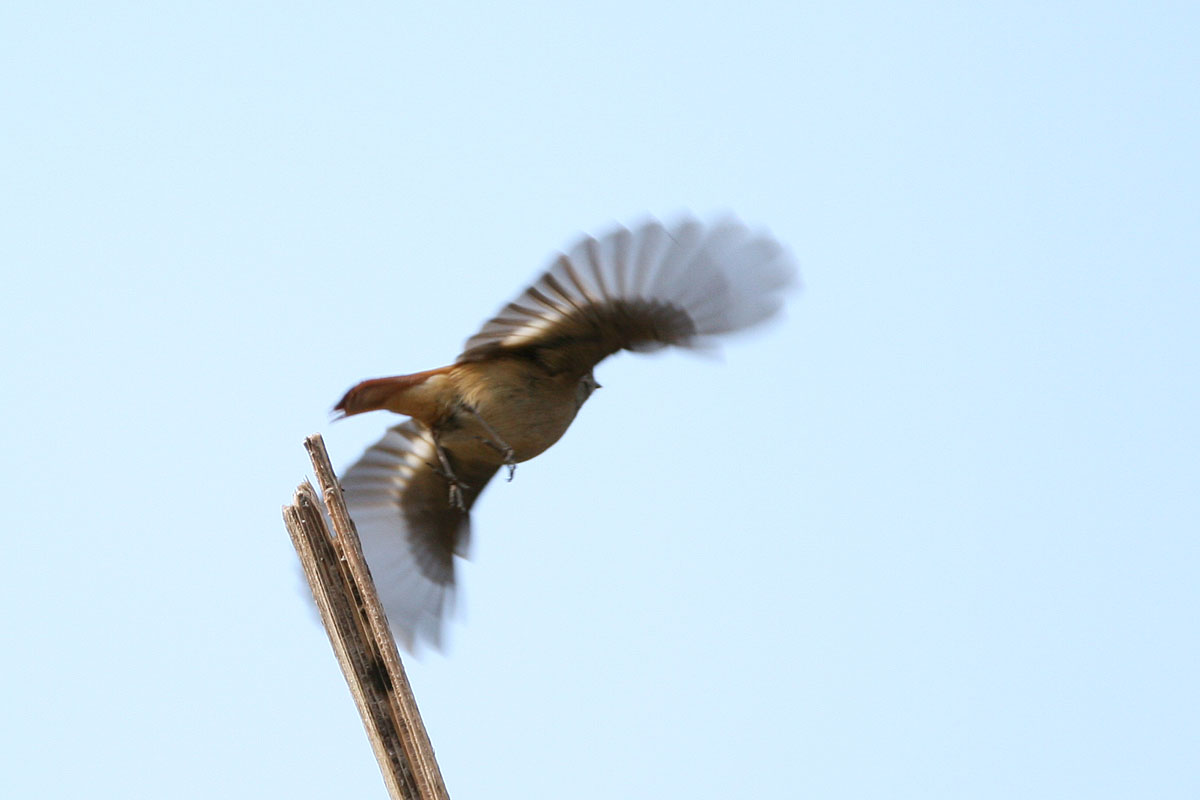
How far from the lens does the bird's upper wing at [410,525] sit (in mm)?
5824

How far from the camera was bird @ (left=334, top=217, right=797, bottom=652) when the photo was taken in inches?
193

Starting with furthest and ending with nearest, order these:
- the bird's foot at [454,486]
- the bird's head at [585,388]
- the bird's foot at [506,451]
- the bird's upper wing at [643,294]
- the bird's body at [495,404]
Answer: the bird's foot at [454,486], the bird's head at [585,388], the bird's foot at [506,451], the bird's body at [495,404], the bird's upper wing at [643,294]

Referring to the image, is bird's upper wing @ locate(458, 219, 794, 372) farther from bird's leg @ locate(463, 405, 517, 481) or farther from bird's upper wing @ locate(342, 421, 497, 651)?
bird's upper wing @ locate(342, 421, 497, 651)

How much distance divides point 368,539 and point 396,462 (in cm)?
39

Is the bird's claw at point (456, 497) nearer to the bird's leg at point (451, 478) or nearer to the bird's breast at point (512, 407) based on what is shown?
the bird's leg at point (451, 478)

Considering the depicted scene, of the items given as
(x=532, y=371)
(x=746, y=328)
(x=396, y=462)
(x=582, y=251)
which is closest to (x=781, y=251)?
(x=746, y=328)

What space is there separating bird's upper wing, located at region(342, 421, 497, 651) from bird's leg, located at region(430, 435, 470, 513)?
Result: 0.08 feet

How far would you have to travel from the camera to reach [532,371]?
5344mm

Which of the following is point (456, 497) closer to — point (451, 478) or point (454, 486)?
point (454, 486)

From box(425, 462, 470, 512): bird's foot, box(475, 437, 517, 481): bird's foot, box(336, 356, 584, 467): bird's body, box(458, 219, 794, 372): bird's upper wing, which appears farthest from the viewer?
box(425, 462, 470, 512): bird's foot

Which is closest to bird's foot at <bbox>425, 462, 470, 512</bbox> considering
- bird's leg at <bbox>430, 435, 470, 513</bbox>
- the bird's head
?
bird's leg at <bbox>430, 435, 470, 513</bbox>

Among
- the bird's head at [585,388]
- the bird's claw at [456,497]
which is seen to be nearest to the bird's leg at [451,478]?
the bird's claw at [456,497]

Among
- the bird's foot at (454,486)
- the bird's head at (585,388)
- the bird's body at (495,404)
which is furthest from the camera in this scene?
the bird's foot at (454,486)

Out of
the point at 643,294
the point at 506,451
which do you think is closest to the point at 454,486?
the point at 506,451
